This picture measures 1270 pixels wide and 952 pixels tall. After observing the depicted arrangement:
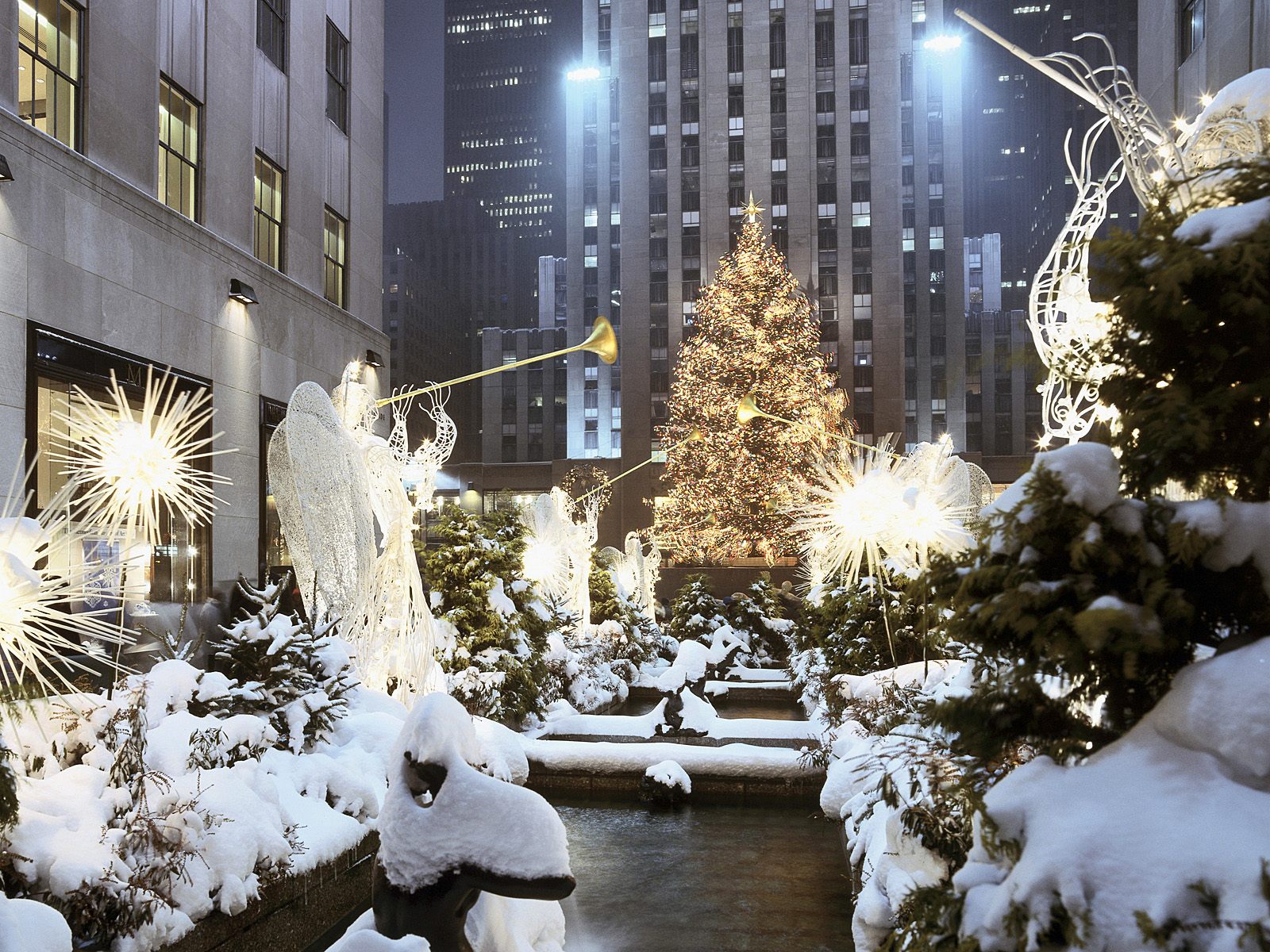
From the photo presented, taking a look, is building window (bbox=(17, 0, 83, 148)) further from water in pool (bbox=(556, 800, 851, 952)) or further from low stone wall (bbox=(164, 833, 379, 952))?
water in pool (bbox=(556, 800, 851, 952))

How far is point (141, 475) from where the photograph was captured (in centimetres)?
544

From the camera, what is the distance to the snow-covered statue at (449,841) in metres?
3.22

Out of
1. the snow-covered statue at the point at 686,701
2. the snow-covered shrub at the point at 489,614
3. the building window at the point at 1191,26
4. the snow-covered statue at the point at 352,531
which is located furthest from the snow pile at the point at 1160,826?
the building window at the point at 1191,26

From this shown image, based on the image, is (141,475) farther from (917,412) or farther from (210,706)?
(917,412)

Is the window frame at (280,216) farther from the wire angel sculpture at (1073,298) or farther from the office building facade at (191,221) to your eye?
the wire angel sculpture at (1073,298)

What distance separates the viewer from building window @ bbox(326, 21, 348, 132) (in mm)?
20547

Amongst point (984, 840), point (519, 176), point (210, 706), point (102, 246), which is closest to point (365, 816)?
point (210, 706)

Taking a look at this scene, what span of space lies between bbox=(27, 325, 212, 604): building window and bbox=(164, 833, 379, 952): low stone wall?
14.5 ft

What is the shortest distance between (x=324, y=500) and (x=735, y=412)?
2206 cm

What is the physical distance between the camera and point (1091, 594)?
1979mm

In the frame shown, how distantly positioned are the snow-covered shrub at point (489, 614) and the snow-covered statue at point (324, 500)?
3.46 m

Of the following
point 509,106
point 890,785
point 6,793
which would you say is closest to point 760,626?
point 890,785

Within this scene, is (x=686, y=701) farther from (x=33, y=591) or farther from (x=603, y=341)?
(x=33, y=591)

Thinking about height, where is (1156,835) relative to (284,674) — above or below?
above
